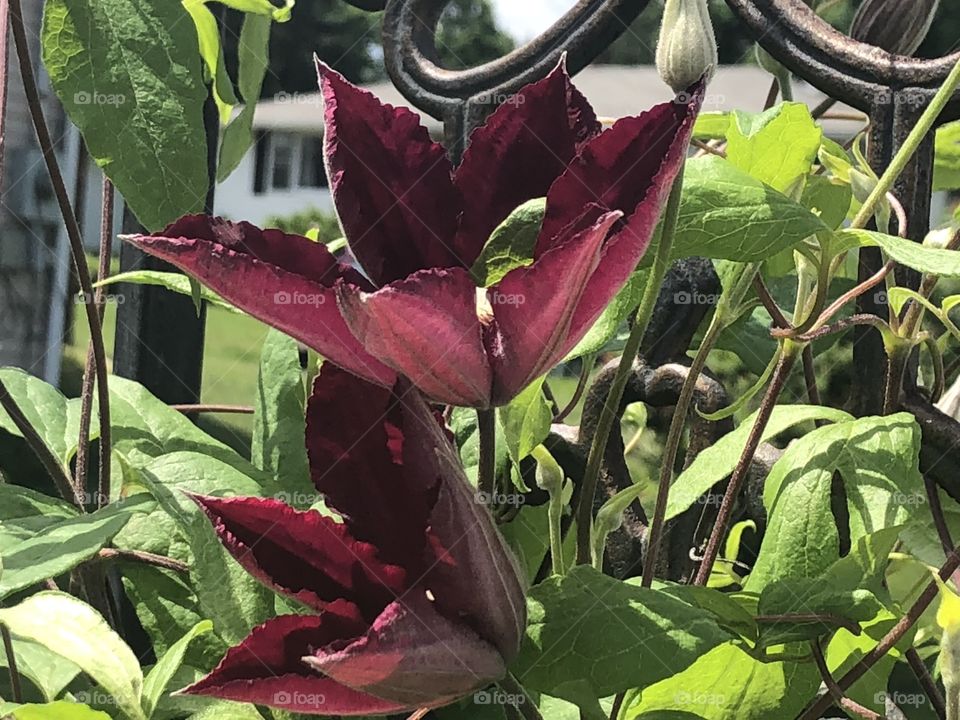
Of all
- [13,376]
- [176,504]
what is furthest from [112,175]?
[13,376]

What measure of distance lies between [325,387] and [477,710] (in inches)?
4.9

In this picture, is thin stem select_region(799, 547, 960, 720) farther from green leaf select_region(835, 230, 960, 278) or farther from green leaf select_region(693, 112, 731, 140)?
green leaf select_region(693, 112, 731, 140)

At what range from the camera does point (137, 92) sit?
0.97 feet

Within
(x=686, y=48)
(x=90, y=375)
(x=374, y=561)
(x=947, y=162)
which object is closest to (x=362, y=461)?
(x=374, y=561)

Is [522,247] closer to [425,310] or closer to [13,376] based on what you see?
[425,310]

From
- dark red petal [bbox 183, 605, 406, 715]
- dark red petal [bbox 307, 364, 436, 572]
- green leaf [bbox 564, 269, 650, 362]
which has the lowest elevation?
dark red petal [bbox 183, 605, 406, 715]

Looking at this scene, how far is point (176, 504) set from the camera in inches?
11.1

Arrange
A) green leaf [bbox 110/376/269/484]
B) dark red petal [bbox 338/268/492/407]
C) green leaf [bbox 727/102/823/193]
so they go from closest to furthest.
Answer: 1. dark red petal [bbox 338/268/492/407]
2. green leaf [bbox 727/102/823/193]
3. green leaf [bbox 110/376/269/484]

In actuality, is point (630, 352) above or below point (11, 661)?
above

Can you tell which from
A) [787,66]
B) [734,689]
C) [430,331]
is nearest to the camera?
[430,331]

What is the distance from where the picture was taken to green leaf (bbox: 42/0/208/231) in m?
0.28

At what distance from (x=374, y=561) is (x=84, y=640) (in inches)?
4.1

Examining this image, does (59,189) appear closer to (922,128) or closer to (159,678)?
(159,678)

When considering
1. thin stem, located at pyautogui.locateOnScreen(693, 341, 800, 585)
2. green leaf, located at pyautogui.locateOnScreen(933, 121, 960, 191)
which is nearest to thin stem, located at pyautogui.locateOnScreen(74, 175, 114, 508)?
thin stem, located at pyautogui.locateOnScreen(693, 341, 800, 585)
